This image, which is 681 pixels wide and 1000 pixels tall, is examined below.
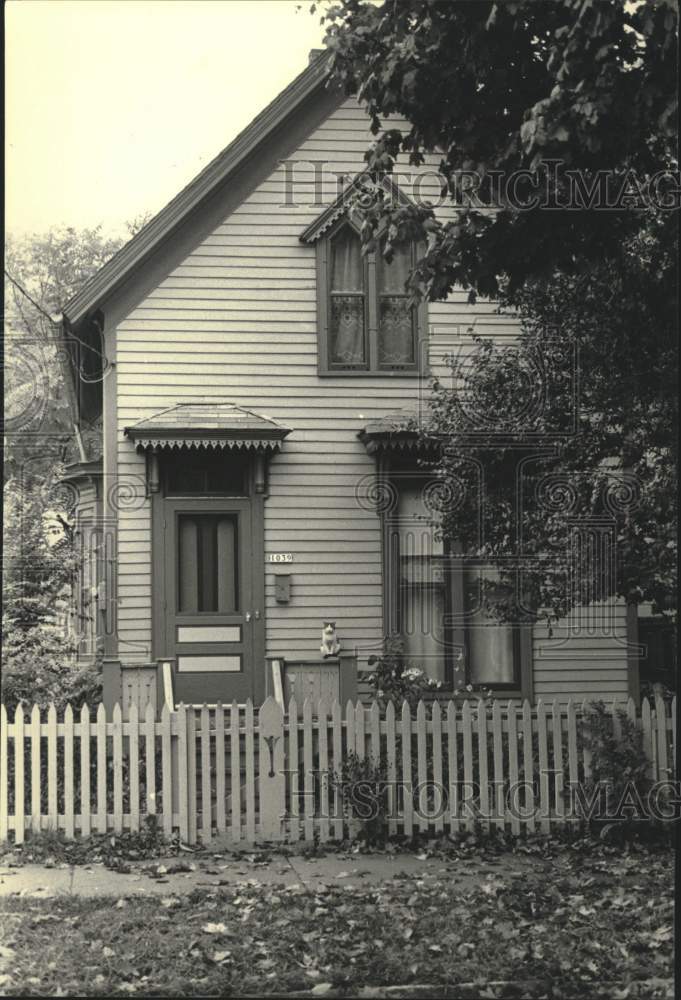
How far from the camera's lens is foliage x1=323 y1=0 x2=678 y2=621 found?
7.63 m

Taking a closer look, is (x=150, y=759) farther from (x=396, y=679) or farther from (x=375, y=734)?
(x=396, y=679)

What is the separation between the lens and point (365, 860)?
8.77 meters

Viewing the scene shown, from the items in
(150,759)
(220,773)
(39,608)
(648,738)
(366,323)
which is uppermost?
(366,323)

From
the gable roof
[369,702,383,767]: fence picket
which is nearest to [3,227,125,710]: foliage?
the gable roof

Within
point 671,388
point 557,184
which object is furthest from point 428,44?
point 671,388

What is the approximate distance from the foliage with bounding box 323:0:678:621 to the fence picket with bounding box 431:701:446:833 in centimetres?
185

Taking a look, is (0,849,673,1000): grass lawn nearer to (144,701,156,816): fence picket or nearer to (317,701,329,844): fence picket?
(317,701,329,844): fence picket

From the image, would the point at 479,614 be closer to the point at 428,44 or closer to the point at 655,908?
the point at 655,908

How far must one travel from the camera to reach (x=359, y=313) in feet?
43.2

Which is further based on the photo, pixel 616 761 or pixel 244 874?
pixel 616 761

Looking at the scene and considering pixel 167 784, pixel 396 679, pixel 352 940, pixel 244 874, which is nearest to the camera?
pixel 352 940

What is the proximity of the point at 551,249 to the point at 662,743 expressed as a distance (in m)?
4.43

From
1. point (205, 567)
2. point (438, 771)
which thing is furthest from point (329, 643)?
point (438, 771)

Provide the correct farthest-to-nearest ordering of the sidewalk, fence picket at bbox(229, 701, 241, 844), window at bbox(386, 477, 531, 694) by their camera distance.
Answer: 1. window at bbox(386, 477, 531, 694)
2. fence picket at bbox(229, 701, 241, 844)
3. the sidewalk
